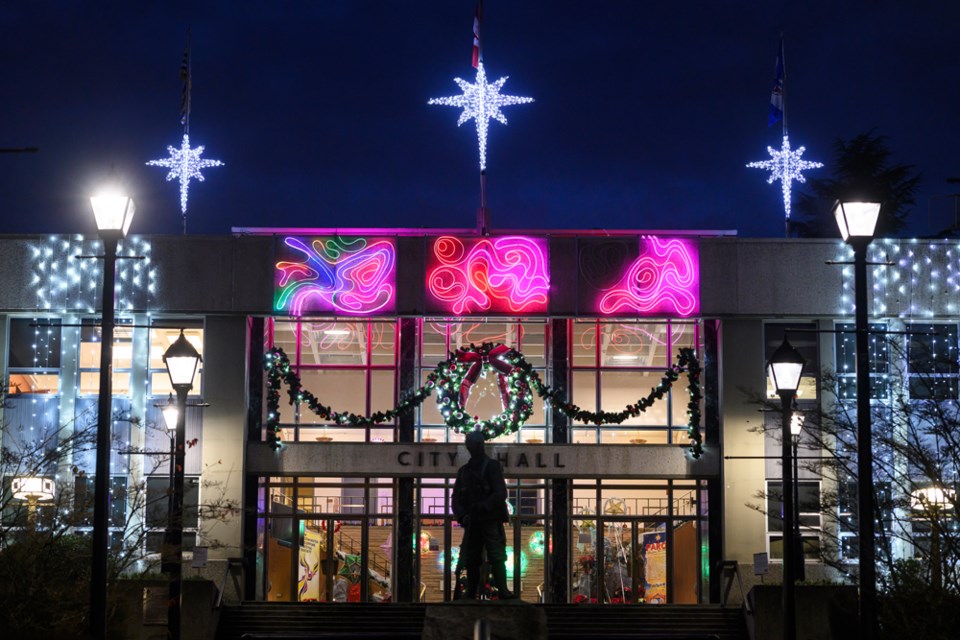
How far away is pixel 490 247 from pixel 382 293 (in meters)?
2.63

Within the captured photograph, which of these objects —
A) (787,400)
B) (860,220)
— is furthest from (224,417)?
(860,220)

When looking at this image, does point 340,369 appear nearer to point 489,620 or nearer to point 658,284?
point 658,284

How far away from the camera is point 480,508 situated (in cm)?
2222

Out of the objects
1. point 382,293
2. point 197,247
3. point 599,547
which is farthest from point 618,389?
point 197,247

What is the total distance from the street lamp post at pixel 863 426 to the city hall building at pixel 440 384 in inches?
632

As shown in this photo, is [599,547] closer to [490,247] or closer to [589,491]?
[589,491]

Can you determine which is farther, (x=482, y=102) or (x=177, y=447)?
(x=482, y=102)

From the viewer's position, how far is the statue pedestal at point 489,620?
66.2 ft

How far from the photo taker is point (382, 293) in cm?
3312

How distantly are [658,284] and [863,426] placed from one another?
55.7 feet

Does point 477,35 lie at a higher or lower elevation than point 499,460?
higher

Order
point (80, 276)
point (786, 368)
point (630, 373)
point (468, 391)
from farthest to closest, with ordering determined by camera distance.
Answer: point (630, 373), point (80, 276), point (468, 391), point (786, 368)

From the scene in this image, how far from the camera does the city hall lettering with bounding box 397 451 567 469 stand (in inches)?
1304

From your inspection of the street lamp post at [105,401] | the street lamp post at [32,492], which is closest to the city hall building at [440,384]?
the street lamp post at [32,492]
